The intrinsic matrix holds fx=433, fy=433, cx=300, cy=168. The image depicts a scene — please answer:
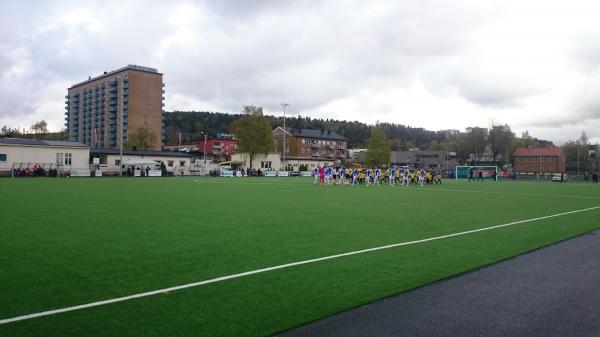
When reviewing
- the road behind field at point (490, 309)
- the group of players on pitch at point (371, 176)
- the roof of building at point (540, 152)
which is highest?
the roof of building at point (540, 152)

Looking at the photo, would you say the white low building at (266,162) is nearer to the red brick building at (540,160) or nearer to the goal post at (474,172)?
the goal post at (474,172)

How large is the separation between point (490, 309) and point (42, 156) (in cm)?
6580

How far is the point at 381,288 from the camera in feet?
20.2

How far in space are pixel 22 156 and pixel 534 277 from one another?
211ft

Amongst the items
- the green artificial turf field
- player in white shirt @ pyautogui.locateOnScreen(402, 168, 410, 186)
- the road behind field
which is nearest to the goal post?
player in white shirt @ pyautogui.locateOnScreen(402, 168, 410, 186)

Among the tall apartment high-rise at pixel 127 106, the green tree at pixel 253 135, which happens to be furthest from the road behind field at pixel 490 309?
the tall apartment high-rise at pixel 127 106

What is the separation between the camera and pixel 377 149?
100m

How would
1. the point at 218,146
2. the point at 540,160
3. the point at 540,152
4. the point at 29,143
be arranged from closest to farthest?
1. the point at 29,143
2. the point at 540,160
3. the point at 540,152
4. the point at 218,146

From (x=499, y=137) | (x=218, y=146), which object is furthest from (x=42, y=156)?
(x=499, y=137)

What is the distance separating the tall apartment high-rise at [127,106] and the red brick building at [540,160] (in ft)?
338

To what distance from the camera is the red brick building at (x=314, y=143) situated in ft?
413

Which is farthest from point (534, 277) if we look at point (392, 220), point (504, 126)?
point (504, 126)

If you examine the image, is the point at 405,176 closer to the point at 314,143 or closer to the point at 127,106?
the point at 314,143

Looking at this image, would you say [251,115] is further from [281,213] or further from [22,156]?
[281,213]
